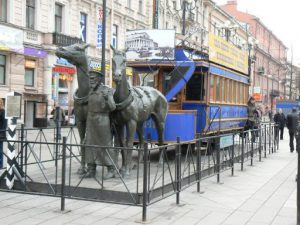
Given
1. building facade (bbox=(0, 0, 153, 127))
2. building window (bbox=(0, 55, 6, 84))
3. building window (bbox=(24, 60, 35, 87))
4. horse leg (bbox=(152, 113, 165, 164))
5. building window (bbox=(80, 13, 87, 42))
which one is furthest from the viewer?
building window (bbox=(80, 13, 87, 42))

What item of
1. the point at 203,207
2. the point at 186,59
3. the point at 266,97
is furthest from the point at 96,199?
the point at 266,97

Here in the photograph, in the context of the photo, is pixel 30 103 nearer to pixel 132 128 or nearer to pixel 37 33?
pixel 37 33

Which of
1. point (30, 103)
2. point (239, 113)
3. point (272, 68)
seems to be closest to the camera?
point (239, 113)

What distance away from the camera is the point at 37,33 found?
30438 millimetres

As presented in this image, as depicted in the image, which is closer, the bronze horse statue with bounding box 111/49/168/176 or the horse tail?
the bronze horse statue with bounding box 111/49/168/176

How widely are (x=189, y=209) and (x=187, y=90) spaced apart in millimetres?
7690

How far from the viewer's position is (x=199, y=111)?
15.2 meters

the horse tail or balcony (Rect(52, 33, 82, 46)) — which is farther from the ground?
balcony (Rect(52, 33, 82, 46))

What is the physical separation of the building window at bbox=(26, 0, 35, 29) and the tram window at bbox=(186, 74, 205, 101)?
17.5m

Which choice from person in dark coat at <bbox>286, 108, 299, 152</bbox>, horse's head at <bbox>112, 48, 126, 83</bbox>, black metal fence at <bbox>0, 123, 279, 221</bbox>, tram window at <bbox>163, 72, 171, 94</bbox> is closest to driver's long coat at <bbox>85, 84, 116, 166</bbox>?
horse's head at <bbox>112, 48, 126, 83</bbox>

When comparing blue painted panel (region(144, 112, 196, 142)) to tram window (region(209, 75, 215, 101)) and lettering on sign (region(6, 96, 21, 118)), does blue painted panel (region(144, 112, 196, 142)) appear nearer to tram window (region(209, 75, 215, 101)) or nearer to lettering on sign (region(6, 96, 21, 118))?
→ tram window (region(209, 75, 215, 101))

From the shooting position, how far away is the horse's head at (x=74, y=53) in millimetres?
9750

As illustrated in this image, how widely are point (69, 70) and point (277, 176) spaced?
2365 centimetres

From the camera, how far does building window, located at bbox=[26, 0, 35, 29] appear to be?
30.0m
